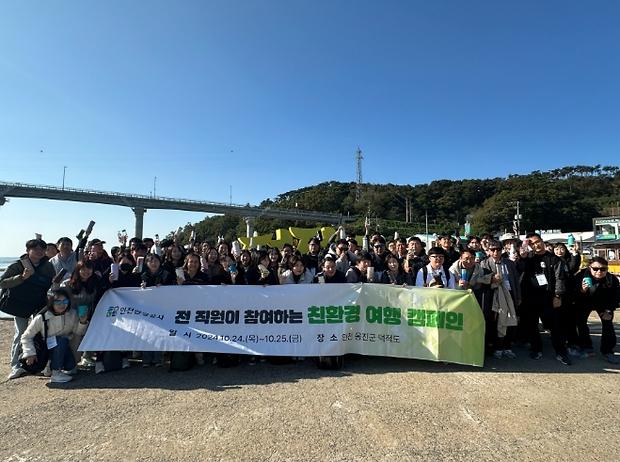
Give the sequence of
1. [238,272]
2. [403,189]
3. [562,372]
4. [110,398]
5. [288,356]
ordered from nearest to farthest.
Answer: [110,398] < [562,372] < [288,356] < [238,272] < [403,189]

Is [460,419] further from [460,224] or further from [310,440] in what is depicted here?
[460,224]

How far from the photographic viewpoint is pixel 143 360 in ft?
17.6

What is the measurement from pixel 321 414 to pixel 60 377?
3438mm

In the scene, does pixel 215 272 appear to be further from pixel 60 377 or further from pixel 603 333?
pixel 603 333

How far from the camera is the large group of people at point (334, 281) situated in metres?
5.02

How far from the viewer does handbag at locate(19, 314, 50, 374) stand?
473 cm

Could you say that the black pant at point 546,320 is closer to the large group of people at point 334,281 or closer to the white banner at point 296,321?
the large group of people at point 334,281

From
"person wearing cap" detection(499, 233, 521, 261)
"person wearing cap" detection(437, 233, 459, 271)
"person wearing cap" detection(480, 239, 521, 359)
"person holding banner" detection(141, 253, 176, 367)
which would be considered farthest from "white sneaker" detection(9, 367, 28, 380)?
"person wearing cap" detection(499, 233, 521, 261)


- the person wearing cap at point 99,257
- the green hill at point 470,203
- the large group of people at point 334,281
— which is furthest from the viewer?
the green hill at point 470,203

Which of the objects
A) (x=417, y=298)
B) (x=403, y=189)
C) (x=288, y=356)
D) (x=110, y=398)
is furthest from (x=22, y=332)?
(x=403, y=189)

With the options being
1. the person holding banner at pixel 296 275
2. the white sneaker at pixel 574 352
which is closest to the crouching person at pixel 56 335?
the person holding banner at pixel 296 275

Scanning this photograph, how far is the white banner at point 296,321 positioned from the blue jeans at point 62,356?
9.5 inches

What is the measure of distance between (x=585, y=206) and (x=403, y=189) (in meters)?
Result: 49.7

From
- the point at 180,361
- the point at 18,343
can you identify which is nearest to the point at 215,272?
the point at 180,361
